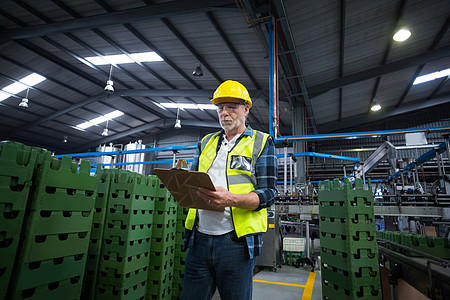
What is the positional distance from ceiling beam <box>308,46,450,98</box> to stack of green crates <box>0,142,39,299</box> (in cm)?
1144

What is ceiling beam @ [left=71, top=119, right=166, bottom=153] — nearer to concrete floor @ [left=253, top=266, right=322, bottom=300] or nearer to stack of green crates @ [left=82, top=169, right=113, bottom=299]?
concrete floor @ [left=253, top=266, right=322, bottom=300]

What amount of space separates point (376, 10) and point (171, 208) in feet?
28.9

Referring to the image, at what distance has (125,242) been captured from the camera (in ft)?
9.38

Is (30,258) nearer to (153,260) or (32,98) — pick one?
(153,260)

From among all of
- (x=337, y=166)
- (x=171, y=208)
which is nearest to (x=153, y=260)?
(x=171, y=208)

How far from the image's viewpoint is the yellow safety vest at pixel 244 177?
139cm

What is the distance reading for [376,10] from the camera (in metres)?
7.94

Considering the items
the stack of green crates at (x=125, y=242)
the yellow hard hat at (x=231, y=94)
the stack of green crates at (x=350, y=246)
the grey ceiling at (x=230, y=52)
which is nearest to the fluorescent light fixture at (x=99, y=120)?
the grey ceiling at (x=230, y=52)

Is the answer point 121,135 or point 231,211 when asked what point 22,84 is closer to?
point 121,135

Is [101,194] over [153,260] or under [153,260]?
over

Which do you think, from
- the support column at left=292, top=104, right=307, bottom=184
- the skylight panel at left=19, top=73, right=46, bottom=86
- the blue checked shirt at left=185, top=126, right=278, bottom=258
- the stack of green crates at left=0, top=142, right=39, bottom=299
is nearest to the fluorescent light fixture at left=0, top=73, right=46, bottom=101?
the skylight panel at left=19, top=73, right=46, bottom=86

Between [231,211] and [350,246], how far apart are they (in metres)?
2.47

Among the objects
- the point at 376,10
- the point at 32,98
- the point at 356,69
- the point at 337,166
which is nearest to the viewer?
the point at 376,10

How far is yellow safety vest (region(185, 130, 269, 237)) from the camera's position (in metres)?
1.39
